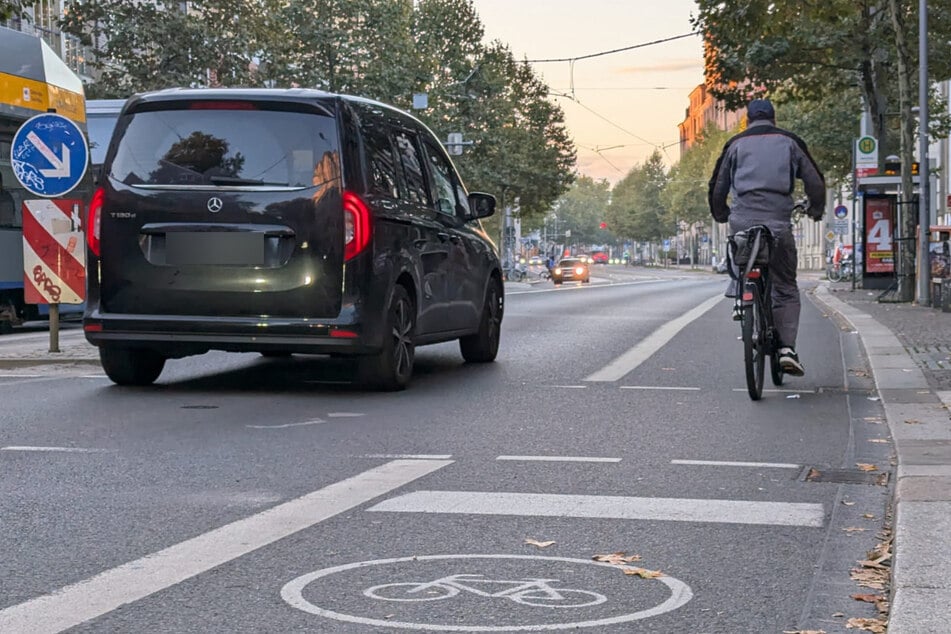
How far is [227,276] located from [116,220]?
31.2 inches

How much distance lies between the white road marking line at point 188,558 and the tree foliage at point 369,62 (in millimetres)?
39204

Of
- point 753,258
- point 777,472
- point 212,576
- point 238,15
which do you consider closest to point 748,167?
point 753,258

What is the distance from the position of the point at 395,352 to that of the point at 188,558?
5452 mm

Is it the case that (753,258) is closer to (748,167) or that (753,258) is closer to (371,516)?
(748,167)

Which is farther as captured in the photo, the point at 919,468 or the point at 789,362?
the point at 789,362

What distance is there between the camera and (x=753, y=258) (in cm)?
987

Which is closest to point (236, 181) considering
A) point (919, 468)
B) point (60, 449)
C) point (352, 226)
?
point (352, 226)

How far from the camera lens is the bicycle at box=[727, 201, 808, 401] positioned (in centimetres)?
966

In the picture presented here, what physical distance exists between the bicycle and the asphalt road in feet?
0.86

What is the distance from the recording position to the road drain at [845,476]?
6.54m

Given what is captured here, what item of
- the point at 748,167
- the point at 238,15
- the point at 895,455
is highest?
the point at 238,15

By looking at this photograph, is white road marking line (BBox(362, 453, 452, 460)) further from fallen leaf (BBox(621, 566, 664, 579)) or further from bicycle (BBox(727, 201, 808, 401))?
bicycle (BBox(727, 201, 808, 401))

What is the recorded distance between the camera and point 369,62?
194ft

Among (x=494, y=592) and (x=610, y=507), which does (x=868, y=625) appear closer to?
(x=494, y=592)
